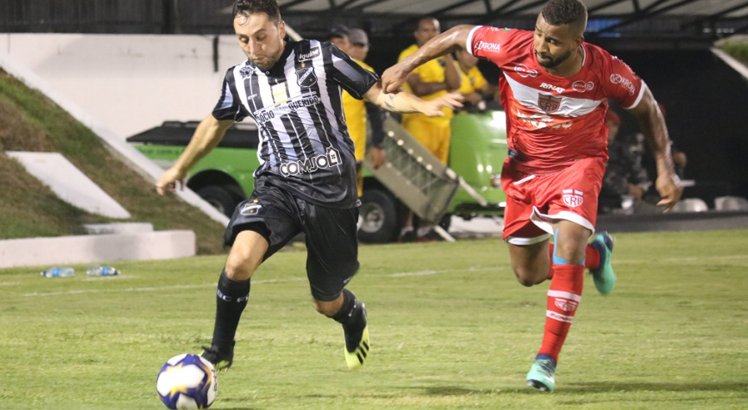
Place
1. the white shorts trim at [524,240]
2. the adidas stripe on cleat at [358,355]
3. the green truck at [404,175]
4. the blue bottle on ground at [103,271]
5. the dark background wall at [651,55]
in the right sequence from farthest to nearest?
the dark background wall at [651,55] < the green truck at [404,175] < the blue bottle on ground at [103,271] < the white shorts trim at [524,240] < the adidas stripe on cleat at [358,355]

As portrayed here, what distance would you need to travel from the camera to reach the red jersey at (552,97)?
883 centimetres

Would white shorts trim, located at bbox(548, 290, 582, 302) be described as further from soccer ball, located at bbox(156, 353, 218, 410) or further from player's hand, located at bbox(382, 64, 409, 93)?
soccer ball, located at bbox(156, 353, 218, 410)

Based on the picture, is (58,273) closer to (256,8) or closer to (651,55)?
(256,8)

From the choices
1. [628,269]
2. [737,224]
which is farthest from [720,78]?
[628,269]

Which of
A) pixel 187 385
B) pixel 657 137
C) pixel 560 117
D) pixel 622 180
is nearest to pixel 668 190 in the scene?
pixel 657 137

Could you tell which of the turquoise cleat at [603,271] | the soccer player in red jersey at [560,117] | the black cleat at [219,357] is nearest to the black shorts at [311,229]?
the black cleat at [219,357]

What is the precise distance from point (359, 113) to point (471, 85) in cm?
410

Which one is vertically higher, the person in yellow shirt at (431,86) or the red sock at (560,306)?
the red sock at (560,306)

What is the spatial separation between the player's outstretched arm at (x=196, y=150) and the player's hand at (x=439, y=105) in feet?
4.05

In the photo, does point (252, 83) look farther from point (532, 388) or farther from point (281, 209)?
point (532, 388)

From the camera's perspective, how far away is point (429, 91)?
64.3 ft

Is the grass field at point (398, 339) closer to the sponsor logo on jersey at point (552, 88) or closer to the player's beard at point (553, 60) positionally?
the sponsor logo on jersey at point (552, 88)

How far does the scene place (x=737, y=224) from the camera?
24797 millimetres

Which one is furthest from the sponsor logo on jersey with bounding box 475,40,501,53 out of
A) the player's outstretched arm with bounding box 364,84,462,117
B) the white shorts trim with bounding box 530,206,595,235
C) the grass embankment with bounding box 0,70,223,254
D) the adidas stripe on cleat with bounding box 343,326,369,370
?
the grass embankment with bounding box 0,70,223,254
